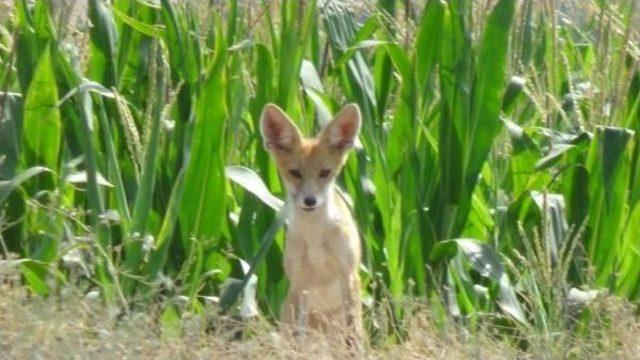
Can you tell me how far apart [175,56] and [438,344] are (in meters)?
2.05

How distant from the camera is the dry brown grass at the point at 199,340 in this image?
20.6 ft

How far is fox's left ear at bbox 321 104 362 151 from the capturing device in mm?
Result: 7996

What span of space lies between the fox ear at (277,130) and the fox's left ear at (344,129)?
13 centimetres

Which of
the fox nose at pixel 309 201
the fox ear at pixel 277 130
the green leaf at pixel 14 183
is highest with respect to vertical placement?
the fox ear at pixel 277 130

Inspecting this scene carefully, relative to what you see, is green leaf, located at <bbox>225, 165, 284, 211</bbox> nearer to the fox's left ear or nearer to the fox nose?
the fox nose

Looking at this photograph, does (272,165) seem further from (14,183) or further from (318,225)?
(14,183)

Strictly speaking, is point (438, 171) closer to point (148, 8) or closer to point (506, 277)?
point (506, 277)

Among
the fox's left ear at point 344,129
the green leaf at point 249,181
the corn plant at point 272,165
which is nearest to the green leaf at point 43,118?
the corn plant at point 272,165

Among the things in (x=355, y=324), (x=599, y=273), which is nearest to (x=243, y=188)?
(x=355, y=324)

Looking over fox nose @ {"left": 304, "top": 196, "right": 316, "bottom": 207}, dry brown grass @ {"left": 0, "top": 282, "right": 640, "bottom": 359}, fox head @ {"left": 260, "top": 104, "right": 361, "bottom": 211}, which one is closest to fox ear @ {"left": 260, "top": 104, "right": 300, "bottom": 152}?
fox head @ {"left": 260, "top": 104, "right": 361, "bottom": 211}

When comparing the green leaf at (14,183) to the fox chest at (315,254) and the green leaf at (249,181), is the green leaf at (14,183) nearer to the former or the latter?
the green leaf at (249,181)

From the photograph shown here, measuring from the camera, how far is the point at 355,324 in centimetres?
759

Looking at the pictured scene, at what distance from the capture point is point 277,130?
8.10 m

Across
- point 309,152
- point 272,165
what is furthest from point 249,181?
point 272,165
